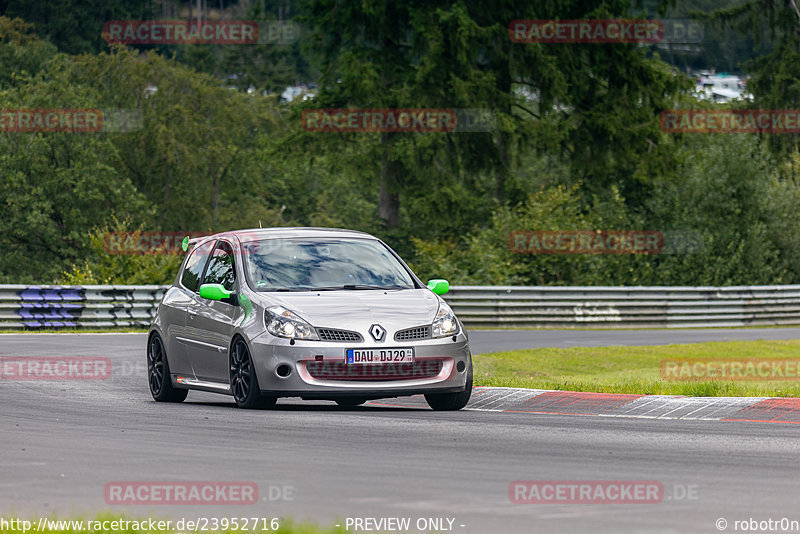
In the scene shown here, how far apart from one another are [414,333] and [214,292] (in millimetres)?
2003

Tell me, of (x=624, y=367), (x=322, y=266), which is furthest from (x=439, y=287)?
(x=624, y=367)

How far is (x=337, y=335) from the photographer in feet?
38.3

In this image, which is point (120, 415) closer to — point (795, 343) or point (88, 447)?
point (88, 447)

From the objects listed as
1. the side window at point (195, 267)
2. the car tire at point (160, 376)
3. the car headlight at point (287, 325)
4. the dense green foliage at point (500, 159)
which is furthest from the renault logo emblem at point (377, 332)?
the dense green foliage at point (500, 159)

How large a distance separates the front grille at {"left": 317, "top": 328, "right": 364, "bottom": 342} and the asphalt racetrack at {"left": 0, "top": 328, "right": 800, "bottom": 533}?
2.12 ft

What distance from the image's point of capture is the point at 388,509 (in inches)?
273

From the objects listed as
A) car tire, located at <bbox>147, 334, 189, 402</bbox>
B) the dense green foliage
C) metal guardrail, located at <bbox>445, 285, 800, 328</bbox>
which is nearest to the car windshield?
car tire, located at <bbox>147, 334, 189, 402</bbox>

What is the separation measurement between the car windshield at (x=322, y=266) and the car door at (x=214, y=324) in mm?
299

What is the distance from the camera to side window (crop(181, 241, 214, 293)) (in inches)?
548

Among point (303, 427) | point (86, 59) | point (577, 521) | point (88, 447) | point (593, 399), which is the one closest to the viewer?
point (577, 521)

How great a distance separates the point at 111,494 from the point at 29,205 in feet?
174

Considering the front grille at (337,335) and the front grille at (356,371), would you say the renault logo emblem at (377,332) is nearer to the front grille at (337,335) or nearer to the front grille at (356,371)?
the front grille at (337,335)

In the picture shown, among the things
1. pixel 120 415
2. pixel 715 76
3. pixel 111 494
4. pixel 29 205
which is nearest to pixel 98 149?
pixel 29 205

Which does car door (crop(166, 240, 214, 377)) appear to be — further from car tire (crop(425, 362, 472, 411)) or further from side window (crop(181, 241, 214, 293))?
car tire (crop(425, 362, 472, 411))
